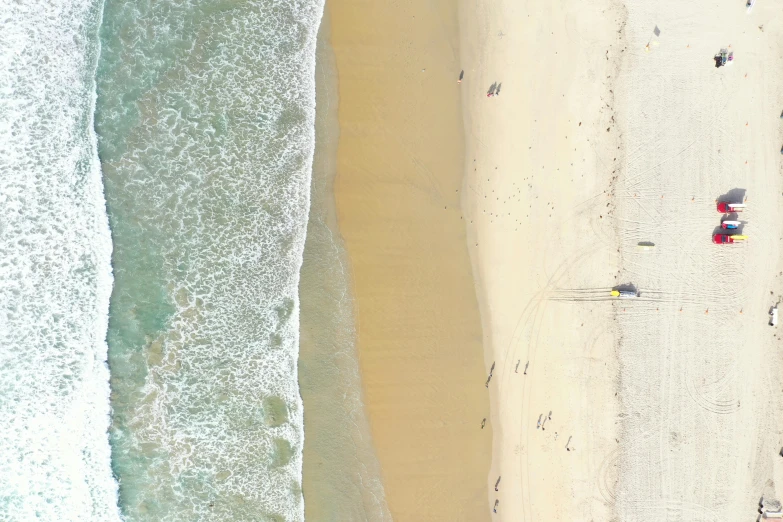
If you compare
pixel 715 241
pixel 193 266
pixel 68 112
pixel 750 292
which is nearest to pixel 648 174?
pixel 715 241

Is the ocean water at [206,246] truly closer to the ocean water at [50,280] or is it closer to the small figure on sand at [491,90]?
the ocean water at [50,280]

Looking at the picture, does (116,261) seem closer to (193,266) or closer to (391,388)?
(193,266)

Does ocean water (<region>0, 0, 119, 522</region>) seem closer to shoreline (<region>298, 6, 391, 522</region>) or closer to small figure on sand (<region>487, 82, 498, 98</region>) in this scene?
shoreline (<region>298, 6, 391, 522</region>)

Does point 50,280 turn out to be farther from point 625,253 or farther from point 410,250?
point 625,253

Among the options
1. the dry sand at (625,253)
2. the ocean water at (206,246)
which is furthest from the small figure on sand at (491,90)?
the ocean water at (206,246)

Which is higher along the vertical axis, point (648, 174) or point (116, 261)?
point (648, 174)

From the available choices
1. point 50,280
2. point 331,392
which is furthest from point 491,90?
point 50,280

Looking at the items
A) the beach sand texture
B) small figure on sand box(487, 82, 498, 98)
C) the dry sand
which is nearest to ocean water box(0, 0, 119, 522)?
the beach sand texture
